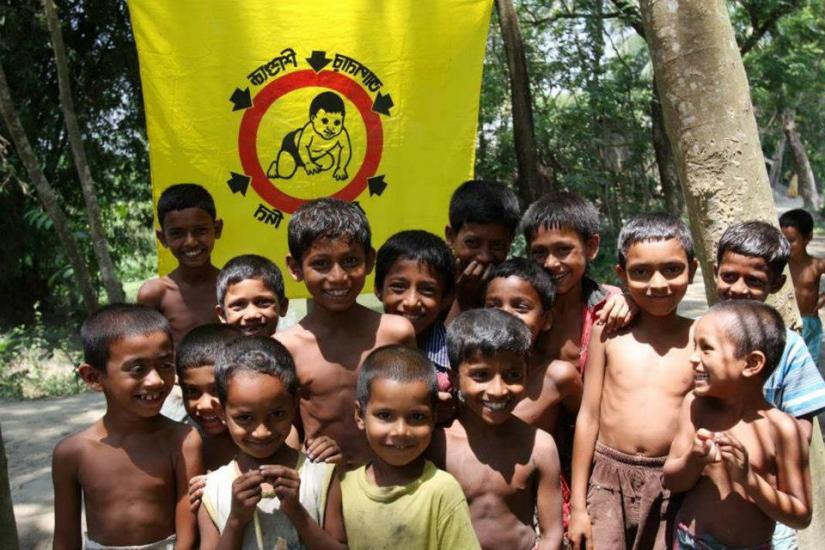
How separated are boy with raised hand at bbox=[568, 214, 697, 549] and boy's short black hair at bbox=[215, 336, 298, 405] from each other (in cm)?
92

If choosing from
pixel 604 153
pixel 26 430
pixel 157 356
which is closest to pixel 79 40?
pixel 26 430

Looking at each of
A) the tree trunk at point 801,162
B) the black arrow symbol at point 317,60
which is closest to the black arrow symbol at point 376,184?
the black arrow symbol at point 317,60

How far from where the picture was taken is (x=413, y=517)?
214 cm

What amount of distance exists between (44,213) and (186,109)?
4.26 meters

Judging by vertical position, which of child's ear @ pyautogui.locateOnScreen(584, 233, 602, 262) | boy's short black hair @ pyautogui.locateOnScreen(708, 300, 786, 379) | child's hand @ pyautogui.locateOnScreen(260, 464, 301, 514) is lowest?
child's hand @ pyautogui.locateOnScreen(260, 464, 301, 514)

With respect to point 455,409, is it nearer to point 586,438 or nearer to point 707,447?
point 586,438

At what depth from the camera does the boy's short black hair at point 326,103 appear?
413cm

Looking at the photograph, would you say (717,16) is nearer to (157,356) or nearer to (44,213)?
(157,356)

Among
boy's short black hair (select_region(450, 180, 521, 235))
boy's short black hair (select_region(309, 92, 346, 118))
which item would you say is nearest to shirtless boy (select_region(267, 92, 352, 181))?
boy's short black hair (select_region(309, 92, 346, 118))

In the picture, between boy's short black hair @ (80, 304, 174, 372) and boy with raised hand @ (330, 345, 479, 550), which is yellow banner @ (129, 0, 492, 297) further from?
boy with raised hand @ (330, 345, 479, 550)

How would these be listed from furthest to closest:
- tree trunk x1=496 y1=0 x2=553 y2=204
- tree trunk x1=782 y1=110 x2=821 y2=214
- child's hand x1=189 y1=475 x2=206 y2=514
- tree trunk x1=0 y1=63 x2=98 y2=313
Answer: tree trunk x1=782 y1=110 x2=821 y2=214 → tree trunk x1=496 y1=0 x2=553 y2=204 → tree trunk x1=0 y1=63 x2=98 y2=313 → child's hand x1=189 y1=475 x2=206 y2=514

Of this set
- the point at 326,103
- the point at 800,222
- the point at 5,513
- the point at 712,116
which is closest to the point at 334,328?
the point at 5,513

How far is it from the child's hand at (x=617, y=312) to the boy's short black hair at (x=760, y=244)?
1.03ft

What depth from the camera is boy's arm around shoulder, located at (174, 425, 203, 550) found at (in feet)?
7.48
